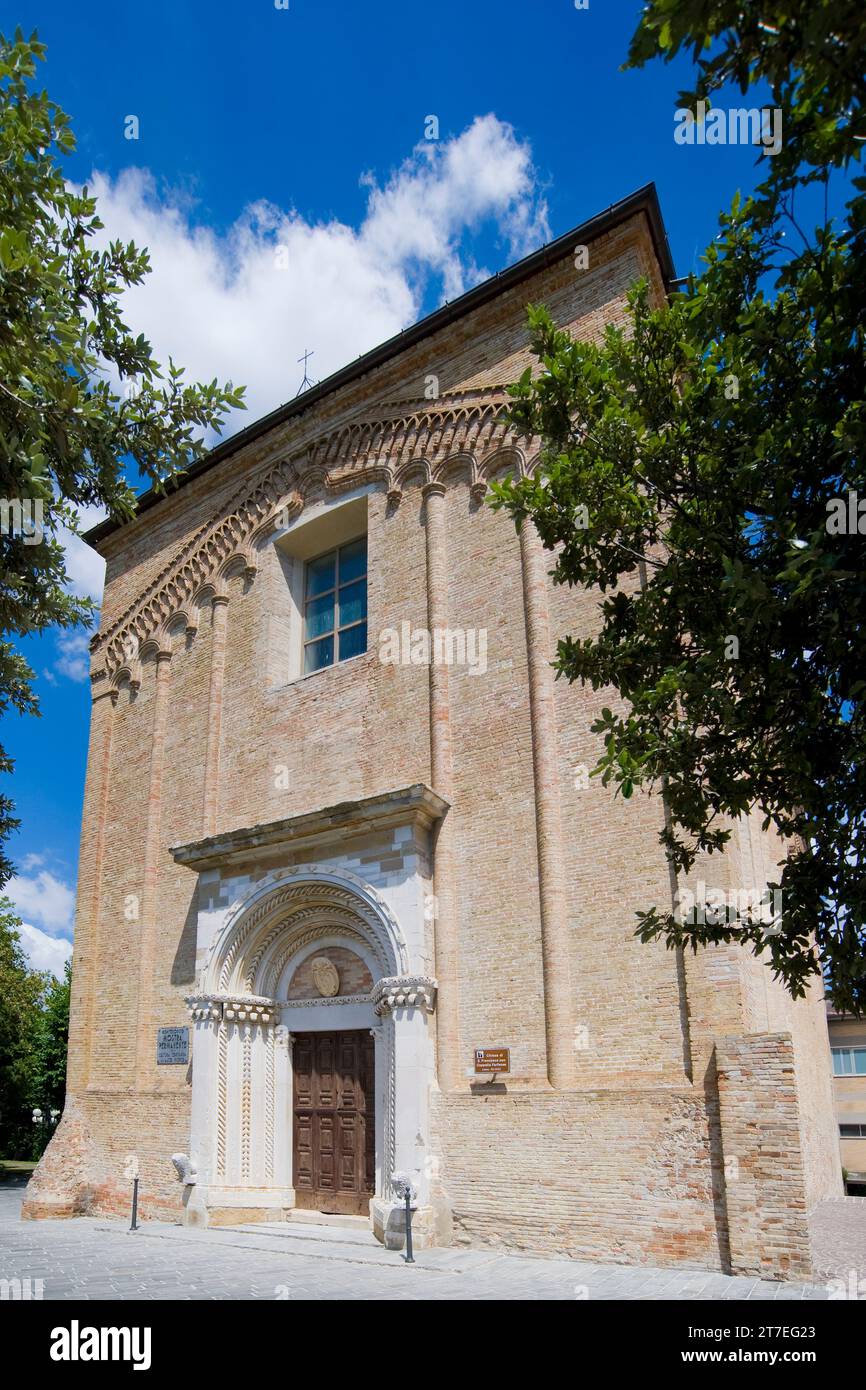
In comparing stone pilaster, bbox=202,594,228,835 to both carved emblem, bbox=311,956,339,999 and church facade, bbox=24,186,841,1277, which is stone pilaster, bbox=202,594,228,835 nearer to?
church facade, bbox=24,186,841,1277

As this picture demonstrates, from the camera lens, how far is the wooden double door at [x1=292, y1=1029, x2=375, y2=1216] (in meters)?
12.3

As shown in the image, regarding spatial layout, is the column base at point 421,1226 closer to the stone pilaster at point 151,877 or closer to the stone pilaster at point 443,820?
the stone pilaster at point 443,820

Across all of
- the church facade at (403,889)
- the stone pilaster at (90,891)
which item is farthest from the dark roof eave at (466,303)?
the stone pilaster at (90,891)

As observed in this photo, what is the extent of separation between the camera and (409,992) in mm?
11359

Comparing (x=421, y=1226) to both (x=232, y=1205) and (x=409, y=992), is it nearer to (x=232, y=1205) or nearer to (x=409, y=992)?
(x=409, y=992)

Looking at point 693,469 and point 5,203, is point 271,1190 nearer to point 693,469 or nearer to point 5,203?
point 693,469

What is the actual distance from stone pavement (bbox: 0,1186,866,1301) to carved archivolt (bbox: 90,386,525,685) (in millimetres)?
8966

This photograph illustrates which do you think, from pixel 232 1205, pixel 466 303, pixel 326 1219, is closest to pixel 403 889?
pixel 326 1219

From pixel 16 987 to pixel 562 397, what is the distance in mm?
24811

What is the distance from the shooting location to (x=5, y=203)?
21.2ft

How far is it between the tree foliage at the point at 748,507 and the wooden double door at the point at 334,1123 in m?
7.12

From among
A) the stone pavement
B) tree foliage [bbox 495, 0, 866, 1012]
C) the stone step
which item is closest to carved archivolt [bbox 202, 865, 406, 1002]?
the stone step

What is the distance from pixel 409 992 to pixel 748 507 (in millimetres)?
7247

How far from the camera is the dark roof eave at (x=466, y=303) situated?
1257 centimetres
